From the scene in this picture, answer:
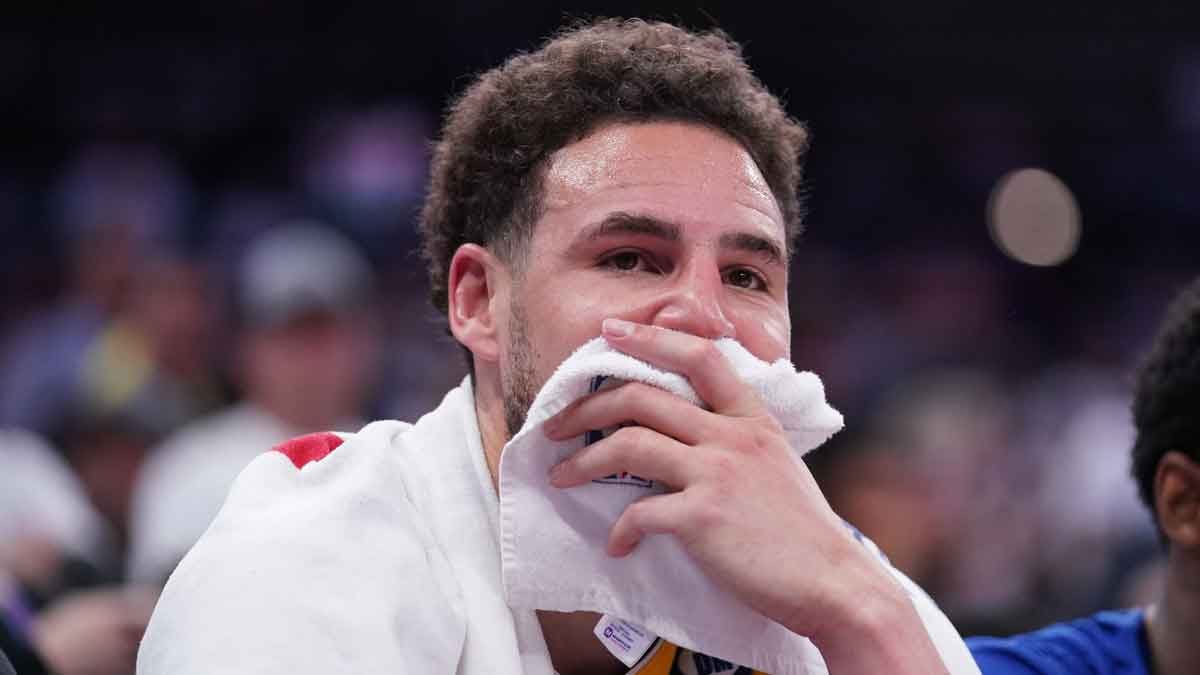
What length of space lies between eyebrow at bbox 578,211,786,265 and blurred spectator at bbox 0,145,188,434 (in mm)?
4509

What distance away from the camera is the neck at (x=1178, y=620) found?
9.20 ft

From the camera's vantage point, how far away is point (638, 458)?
1970 millimetres

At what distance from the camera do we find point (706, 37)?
2936mm

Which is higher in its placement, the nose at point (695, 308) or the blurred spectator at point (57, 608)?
the nose at point (695, 308)

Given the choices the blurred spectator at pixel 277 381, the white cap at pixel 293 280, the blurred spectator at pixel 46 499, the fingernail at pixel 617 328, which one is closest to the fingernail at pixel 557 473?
the fingernail at pixel 617 328

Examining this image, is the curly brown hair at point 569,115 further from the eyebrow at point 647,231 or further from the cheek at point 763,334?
the cheek at point 763,334

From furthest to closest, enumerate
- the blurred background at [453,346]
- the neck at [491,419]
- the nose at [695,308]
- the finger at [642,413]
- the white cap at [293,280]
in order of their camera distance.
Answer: the blurred background at [453,346] < the white cap at [293,280] < the neck at [491,419] < the nose at [695,308] < the finger at [642,413]

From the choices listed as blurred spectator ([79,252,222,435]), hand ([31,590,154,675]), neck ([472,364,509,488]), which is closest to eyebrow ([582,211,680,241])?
neck ([472,364,509,488])

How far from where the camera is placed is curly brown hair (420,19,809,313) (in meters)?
2.46

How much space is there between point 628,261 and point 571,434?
0.34 meters

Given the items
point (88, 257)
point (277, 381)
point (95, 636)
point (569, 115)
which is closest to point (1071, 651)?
point (569, 115)

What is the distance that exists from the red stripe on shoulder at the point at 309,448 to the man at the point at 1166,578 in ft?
4.49

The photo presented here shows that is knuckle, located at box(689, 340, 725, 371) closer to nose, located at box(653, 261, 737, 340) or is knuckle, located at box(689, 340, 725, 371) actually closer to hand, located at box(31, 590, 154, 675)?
nose, located at box(653, 261, 737, 340)

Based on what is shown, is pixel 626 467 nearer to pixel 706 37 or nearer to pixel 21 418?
pixel 706 37
